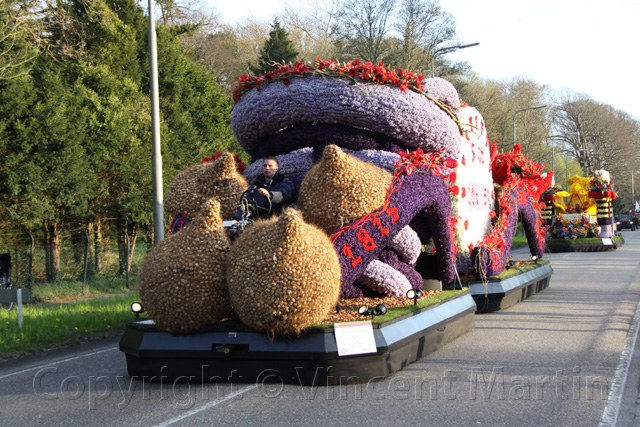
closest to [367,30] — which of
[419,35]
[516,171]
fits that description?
[419,35]

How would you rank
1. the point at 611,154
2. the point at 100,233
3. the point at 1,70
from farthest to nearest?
1. the point at 611,154
2. the point at 100,233
3. the point at 1,70

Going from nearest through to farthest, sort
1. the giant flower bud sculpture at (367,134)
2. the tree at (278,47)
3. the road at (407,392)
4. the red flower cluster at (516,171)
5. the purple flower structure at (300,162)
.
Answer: the road at (407,392) < the giant flower bud sculpture at (367,134) < the purple flower structure at (300,162) < the red flower cluster at (516,171) < the tree at (278,47)

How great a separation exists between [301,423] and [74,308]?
7992 millimetres

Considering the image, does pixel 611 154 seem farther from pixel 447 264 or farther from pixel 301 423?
pixel 301 423

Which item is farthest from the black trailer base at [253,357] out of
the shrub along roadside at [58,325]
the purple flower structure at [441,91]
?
the purple flower structure at [441,91]

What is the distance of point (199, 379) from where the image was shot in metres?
5.72

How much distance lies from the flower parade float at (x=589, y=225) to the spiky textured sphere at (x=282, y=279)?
2390 centimetres

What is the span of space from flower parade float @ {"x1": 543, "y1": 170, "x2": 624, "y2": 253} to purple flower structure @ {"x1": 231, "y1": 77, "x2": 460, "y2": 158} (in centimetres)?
2103

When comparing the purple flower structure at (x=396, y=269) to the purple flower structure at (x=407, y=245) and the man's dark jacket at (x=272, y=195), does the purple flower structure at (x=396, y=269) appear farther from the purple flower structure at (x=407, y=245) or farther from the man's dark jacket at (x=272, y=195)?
the man's dark jacket at (x=272, y=195)

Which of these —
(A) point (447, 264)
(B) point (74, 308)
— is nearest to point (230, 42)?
(B) point (74, 308)

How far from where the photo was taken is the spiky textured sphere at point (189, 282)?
5.63m

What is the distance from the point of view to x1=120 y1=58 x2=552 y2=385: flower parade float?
5.45 meters

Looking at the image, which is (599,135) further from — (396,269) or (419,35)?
(396,269)

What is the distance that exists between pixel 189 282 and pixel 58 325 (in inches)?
197
